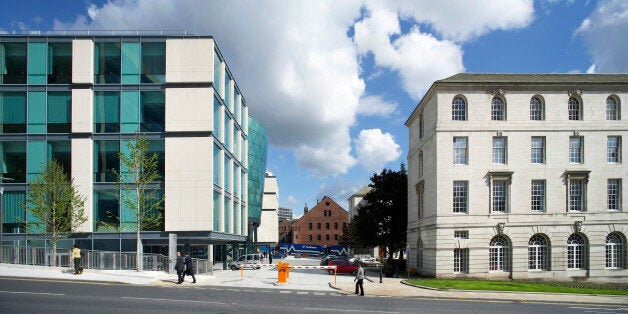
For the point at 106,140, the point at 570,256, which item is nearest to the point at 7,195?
the point at 106,140

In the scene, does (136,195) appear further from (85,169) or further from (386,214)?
(386,214)

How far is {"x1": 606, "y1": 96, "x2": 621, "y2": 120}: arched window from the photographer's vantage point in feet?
133

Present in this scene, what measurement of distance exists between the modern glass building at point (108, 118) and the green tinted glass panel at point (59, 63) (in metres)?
0.08

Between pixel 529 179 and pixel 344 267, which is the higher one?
pixel 529 179

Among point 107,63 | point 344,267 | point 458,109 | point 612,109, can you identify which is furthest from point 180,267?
point 612,109

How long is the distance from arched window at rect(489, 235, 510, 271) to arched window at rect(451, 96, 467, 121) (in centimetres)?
975

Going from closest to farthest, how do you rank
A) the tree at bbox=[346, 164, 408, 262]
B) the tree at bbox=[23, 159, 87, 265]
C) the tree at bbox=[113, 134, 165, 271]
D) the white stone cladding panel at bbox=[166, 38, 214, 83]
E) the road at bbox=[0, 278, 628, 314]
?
the road at bbox=[0, 278, 628, 314] → the tree at bbox=[23, 159, 87, 265] → the tree at bbox=[113, 134, 165, 271] → the white stone cladding panel at bbox=[166, 38, 214, 83] → the tree at bbox=[346, 164, 408, 262]

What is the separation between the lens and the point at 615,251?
1574 inches

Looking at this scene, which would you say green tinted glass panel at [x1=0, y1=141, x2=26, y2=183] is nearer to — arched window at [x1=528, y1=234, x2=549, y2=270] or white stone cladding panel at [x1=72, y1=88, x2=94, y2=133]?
white stone cladding panel at [x1=72, y1=88, x2=94, y2=133]

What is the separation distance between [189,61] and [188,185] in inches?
373

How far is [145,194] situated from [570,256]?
32.9 metres

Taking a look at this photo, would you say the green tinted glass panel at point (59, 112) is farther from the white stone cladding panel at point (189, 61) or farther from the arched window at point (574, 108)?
the arched window at point (574, 108)

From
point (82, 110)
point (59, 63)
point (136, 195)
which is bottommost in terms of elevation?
point (136, 195)

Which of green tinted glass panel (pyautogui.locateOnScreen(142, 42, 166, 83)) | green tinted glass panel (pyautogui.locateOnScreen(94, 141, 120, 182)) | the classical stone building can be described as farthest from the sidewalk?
green tinted glass panel (pyautogui.locateOnScreen(142, 42, 166, 83))
